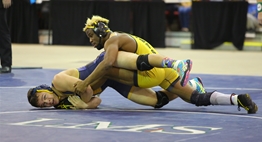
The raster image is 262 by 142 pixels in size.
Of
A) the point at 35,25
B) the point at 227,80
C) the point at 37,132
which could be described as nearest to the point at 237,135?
the point at 37,132

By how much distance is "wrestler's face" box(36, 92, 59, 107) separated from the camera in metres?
5.74

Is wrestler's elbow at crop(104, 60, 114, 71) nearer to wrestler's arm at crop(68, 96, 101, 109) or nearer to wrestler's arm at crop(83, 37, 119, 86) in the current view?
wrestler's arm at crop(83, 37, 119, 86)

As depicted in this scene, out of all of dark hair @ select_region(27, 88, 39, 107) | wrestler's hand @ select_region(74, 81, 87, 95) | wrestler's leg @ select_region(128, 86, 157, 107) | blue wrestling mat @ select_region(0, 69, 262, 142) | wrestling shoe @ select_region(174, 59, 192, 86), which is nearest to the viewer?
blue wrestling mat @ select_region(0, 69, 262, 142)

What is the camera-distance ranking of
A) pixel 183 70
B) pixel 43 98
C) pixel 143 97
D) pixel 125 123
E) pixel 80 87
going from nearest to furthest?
pixel 125 123
pixel 183 70
pixel 80 87
pixel 43 98
pixel 143 97

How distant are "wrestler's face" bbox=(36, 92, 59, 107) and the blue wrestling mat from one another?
59 millimetres

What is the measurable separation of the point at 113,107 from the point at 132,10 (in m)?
9.40

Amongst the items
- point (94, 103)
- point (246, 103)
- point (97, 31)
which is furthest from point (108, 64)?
point (246, 103)

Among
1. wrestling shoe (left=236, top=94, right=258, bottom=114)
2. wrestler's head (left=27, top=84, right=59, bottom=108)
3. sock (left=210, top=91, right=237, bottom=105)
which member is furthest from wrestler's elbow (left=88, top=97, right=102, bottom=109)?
wrestling shoe (left=236, top=94, right=258, bottom=114)

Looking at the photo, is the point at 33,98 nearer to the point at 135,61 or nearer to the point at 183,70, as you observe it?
the point at 135,61

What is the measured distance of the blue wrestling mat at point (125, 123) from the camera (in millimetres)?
4418

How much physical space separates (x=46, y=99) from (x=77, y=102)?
28 centimetres

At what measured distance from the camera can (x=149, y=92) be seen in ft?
19.4

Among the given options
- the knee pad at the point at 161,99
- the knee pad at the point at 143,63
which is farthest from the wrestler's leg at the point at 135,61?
the knee pad at the point at 161,99

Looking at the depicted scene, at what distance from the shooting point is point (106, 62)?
5.57m
